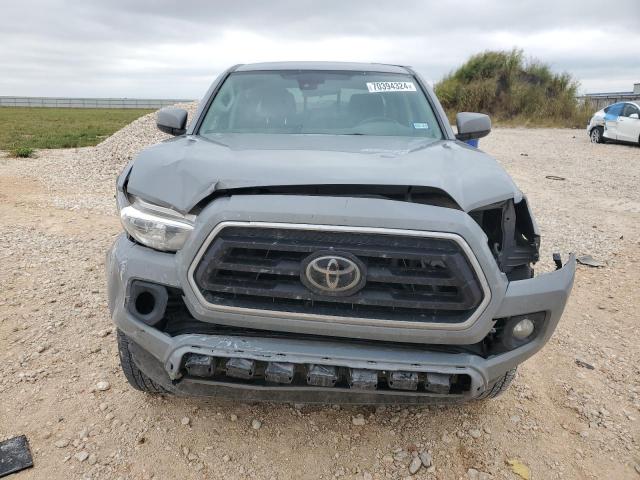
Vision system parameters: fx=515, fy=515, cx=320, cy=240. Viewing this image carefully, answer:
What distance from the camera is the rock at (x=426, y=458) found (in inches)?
94.0

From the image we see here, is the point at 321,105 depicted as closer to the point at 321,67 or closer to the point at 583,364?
the point at 321,67

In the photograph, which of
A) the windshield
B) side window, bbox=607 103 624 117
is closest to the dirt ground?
the windshield

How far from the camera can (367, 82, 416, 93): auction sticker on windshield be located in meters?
3.71

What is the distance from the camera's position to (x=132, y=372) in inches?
101

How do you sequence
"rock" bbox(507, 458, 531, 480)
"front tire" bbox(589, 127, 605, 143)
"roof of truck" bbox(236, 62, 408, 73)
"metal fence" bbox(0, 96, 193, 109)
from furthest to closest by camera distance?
"metal fence" bbox(0, 96, 193, 109) < "front tire" bbox(589, 127, 605, 143) < "roof of truck" bbox(236, 62, 408, 73) < "rock" bbox(507, 458, 531, 480)

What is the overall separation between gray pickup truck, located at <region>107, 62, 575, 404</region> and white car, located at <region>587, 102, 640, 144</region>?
638 inches

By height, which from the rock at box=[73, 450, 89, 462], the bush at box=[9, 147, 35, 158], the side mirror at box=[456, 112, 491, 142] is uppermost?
the side mirror at box=[456, 112, 491, 142]

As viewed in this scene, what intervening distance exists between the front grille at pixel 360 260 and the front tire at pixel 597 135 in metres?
17.8

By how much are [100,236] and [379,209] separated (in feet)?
14.9

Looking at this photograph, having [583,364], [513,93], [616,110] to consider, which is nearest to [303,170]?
[583,364]

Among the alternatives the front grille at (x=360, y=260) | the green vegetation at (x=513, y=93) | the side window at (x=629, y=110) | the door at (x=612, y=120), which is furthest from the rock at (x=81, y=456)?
the green vegetation at (x=513, y=93)

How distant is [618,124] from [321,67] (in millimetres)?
15644

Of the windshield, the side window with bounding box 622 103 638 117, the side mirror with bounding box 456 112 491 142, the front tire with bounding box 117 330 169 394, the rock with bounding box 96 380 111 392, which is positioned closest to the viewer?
the front tire with bounding box 117 330 169 394

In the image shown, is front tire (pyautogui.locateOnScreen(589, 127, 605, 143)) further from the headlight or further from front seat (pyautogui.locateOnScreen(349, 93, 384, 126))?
the headlight
